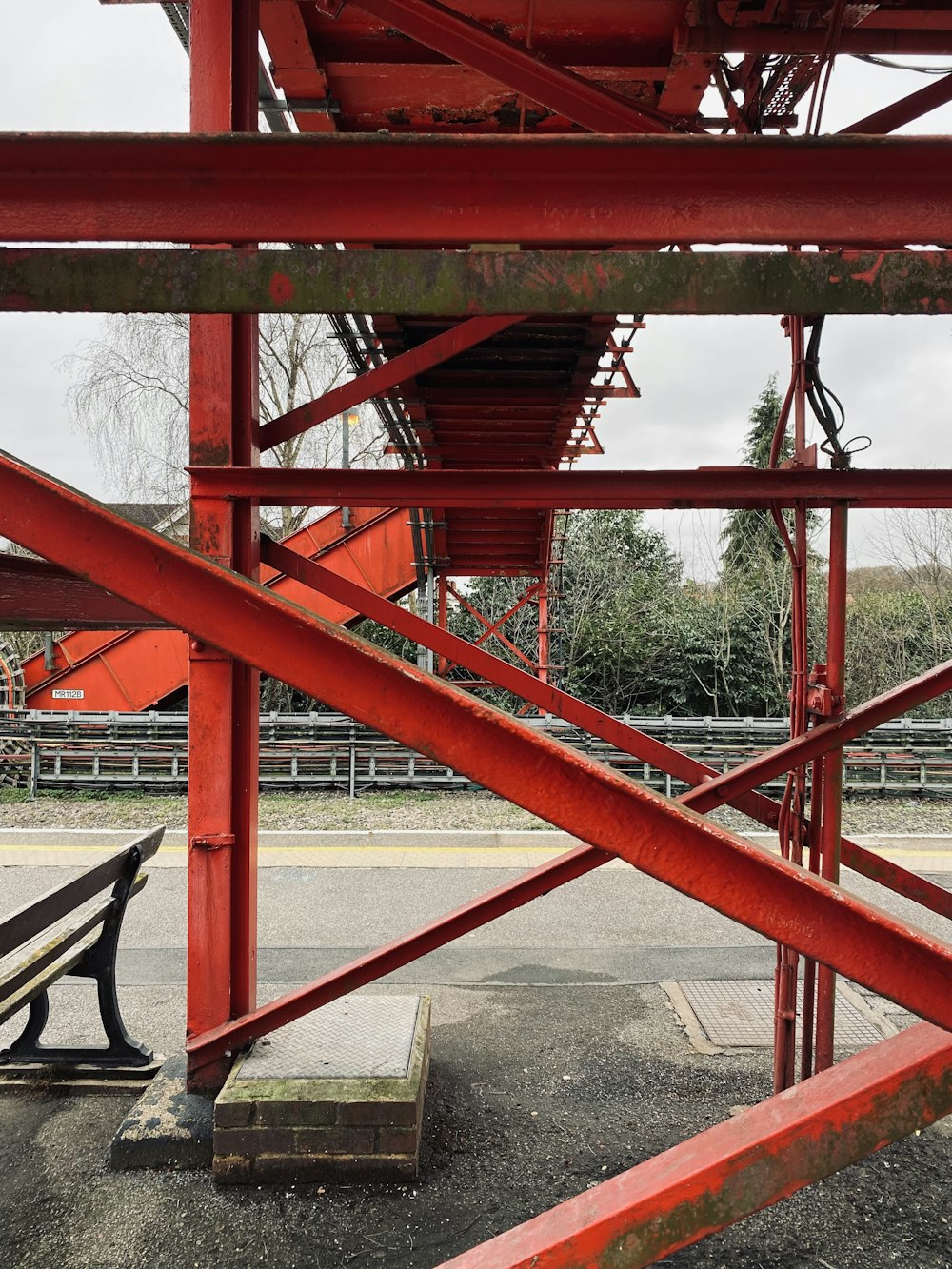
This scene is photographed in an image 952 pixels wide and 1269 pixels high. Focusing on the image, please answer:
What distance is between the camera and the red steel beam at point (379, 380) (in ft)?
12.8

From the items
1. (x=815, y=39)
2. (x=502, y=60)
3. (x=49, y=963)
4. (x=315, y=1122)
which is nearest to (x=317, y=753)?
(x=49, y=963)

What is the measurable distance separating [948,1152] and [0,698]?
501 inches

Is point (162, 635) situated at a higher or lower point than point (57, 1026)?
higher

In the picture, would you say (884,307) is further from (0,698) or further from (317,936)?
(0,698)

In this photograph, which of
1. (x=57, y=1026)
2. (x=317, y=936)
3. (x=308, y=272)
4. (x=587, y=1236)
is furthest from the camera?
(x=317, y=936)

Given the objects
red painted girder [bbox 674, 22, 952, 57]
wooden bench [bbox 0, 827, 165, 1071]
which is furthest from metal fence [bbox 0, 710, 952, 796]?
red painted girder [bbox 674, 22, 952, 57]

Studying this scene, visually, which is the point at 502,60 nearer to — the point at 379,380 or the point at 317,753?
the point at 379,380

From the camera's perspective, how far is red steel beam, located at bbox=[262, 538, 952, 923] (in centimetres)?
397

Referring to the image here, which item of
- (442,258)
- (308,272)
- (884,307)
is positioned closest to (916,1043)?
(884,307)

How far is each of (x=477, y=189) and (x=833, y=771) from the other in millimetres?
3069

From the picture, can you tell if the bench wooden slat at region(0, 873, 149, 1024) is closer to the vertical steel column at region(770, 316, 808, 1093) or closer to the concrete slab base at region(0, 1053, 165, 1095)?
the concrete slab base at region(0, 1053, 165, 1095)

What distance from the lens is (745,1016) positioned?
552cm

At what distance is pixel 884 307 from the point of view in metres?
1.78

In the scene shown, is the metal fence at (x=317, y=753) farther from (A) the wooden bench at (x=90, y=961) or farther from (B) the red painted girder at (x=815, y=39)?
(B) the red painted girder at (x=815, y=39)
